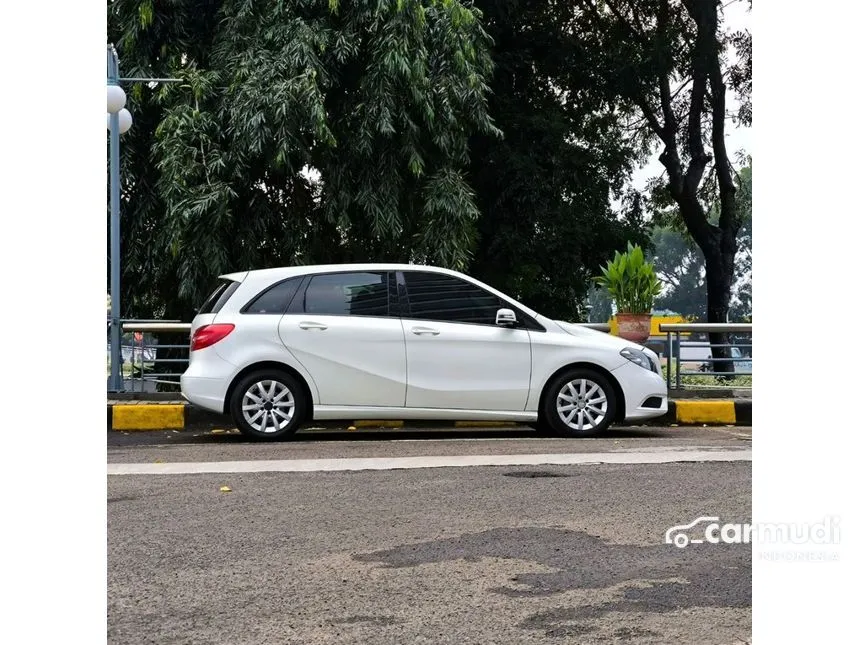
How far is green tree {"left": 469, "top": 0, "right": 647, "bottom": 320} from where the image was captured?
69.3 ft

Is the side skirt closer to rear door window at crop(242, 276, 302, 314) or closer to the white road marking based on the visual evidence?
rear door window at crop(242, 276, 302, 314)

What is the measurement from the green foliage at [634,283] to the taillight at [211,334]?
5.28 m

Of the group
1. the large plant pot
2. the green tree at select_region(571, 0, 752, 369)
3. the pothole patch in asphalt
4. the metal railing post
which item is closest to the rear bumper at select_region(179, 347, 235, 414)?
the pothole patch in asphalt

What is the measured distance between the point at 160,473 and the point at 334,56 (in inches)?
400

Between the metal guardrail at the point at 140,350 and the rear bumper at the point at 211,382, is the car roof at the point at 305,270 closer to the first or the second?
the rear bumper at the point at 211,382

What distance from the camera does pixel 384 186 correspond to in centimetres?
1691

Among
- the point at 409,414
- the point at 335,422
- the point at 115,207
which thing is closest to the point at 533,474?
the point at 409,414

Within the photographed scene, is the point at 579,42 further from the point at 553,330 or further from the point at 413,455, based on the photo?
the point at 413,455

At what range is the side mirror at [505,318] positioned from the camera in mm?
10219

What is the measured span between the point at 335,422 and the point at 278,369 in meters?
1.92

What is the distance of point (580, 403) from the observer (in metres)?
10.2

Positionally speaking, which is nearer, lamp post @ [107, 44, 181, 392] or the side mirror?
the side mirror

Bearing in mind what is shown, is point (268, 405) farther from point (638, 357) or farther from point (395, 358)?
point (638, 357)
